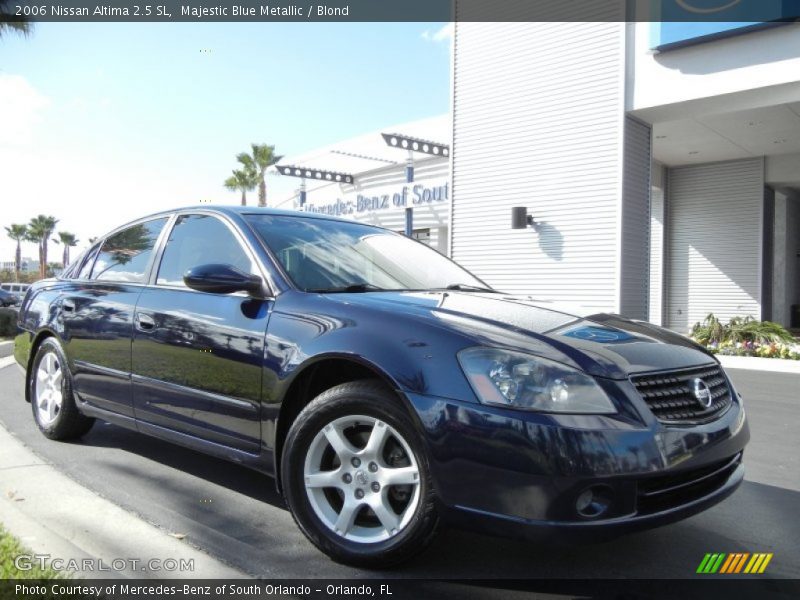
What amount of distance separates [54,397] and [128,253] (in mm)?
1193

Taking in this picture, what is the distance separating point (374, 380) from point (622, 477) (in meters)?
1.01

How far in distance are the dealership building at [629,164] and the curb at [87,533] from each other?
465 inches

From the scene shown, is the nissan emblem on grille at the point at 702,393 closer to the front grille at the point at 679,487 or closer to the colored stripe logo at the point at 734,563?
the front grille at the point at 679,487

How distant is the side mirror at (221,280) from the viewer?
3.14 meters

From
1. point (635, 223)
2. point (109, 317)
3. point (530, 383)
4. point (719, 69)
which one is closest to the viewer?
point (530, 383)

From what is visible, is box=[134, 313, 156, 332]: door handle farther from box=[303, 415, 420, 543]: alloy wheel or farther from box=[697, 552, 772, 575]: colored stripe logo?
box=[697, 552, 772, 575]: colored stripe logo

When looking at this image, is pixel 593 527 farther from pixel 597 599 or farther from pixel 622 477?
pixel 597 599

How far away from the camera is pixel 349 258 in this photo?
3637 mm

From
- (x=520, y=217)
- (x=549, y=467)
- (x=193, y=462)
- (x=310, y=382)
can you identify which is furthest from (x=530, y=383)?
(x=520, y=217)

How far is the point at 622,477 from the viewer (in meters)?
2.33

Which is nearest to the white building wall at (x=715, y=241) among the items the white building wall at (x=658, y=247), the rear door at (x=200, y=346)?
the white building wall at (x=658, y=247)

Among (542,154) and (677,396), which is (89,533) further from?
(542,154)

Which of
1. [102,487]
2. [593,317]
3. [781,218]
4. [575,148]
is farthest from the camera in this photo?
[781,218]

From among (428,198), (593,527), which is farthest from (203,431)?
(428,198)
